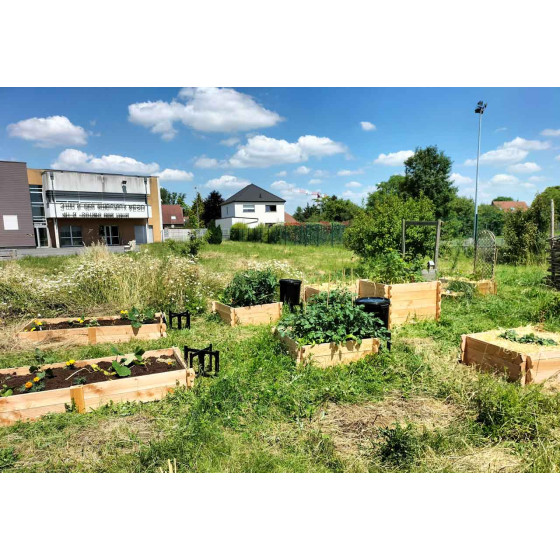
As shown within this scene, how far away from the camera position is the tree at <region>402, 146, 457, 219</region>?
3291 cm

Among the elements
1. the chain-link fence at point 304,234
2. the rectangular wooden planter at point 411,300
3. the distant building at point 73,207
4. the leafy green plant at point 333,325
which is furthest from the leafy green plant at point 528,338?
the distant building at point 73,207

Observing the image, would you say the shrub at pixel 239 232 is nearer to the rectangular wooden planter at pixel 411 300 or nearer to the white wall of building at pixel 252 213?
the white wall of building at pixel 252 213

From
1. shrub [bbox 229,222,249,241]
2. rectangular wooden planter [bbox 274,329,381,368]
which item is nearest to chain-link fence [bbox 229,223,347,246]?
shrub [bbox 229,222,249,241]

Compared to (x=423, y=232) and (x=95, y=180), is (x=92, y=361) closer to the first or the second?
(x=423, y=232)

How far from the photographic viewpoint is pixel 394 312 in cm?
623

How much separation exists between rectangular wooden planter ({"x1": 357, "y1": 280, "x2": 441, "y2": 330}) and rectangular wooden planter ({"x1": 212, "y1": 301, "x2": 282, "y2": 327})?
1845 mm

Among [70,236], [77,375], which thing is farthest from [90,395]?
[70,236]

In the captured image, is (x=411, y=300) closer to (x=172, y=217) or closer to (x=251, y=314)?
(x=251, y=314)

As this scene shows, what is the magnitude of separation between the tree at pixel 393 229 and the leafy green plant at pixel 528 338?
5146mm

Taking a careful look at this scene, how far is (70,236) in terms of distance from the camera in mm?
33594

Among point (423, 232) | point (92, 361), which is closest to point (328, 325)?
point (92, 361)

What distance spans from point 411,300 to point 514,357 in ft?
8.57

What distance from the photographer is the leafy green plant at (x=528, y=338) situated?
13.1 ft

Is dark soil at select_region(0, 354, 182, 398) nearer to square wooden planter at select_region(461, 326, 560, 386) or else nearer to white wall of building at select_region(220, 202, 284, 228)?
square wooden planter at select_region(461, 326, 560, 386)
